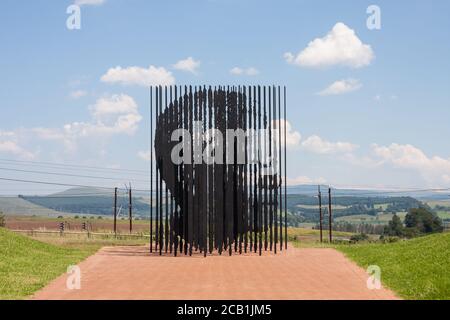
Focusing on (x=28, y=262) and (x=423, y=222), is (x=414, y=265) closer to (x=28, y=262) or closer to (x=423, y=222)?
(x=28, y=262)

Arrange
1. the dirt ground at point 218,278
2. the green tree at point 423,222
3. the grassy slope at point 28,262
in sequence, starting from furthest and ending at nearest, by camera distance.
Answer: the green tree at point 423,222 → the grassy slope at point 28,262 → the dirt ground at point 218,278

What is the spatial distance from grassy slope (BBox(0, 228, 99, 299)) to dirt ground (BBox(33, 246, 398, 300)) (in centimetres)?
45

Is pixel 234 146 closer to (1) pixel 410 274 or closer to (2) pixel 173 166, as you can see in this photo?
(2) pixel 173 166

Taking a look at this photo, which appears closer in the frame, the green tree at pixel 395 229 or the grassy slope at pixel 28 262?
the grassy slope at pixel 28 262

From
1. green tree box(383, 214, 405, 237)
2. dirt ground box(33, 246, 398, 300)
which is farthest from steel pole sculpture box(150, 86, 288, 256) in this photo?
green tree box(383, 214, 405, 237)

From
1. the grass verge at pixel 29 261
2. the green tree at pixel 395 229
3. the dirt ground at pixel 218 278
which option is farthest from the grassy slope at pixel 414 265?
the green tree at pixel 395 229

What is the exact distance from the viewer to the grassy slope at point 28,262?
13621 millimetres

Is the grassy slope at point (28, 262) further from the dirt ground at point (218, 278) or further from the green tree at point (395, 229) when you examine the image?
the green tree at point (395, 229)

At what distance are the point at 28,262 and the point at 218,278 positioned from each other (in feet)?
21.1

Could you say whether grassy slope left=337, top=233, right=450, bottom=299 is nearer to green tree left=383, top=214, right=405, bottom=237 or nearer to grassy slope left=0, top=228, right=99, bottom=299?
grassy slope left=0, top=228, right=99, bottom=299

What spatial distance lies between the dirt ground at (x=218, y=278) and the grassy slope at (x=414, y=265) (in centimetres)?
52

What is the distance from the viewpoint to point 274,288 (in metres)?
13.3
